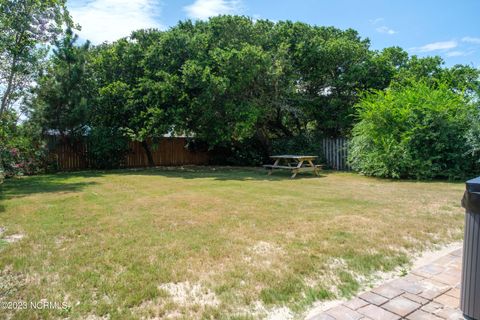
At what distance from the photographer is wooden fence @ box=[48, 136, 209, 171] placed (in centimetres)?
1233

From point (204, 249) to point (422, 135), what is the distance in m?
8.42

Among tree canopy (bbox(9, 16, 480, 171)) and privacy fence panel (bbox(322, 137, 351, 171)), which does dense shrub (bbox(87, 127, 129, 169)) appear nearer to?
tree canopy (bbox(9, 16, 480, 171))

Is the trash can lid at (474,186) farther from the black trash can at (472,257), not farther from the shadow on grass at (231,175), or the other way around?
the shadow on grass at (231,175)

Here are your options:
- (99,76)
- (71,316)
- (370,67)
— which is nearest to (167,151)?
(99,76)

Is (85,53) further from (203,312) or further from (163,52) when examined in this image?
(203,312)

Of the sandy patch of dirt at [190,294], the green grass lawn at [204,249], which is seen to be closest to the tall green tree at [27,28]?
the green grass lawn at [204,249]

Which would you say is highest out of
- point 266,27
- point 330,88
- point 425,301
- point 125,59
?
point 266,27

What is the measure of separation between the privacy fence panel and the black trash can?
10.7 meters

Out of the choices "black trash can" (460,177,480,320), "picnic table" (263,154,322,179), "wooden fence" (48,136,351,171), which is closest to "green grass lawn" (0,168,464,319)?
"black trash can" (460,177,480,320)

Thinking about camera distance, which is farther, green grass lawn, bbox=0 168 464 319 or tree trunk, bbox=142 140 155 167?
tree trunk, bbox=142 140 155 167

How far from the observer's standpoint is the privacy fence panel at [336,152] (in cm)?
1268

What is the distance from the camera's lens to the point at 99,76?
500 inches

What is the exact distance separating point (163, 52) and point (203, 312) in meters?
11.5

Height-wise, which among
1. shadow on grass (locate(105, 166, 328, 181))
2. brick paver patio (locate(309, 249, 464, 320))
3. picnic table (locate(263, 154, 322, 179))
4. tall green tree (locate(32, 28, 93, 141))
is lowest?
brick paver patio (locate(309, 249, 464, 320))
